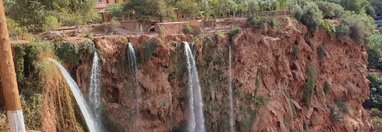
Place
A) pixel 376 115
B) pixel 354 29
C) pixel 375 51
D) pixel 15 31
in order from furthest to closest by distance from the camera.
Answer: pixel 375 51, pixel 376 115, pixel 354 29, pixel 15 31

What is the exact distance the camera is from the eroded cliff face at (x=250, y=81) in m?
23.0

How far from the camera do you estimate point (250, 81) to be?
89.5 feet

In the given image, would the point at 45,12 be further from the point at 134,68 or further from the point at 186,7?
the point at 186,7

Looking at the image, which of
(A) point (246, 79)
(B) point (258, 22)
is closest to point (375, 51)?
(B) point (258, 22)

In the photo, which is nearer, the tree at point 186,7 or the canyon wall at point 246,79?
the canyon wall at point 246,79

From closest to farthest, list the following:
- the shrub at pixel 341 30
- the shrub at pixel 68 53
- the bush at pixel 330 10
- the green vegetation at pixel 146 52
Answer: the shrub at pixel 68 53
the green vegetation at pixel 146 52
the shrub at pixel 341 30
the bush at pixel 330 10

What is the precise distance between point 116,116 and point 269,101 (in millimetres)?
9939

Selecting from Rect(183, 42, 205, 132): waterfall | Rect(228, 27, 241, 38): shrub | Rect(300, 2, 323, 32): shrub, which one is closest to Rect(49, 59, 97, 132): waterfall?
Rect(183, 42, 205, 132): waterfall

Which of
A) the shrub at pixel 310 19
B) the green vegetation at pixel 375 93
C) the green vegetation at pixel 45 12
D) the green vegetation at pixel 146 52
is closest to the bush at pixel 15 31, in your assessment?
the green vegetation at pixel 45 12

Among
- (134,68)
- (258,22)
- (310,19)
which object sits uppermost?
(258,22)

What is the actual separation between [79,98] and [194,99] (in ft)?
24.4

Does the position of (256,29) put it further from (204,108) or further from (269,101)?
(204,108)

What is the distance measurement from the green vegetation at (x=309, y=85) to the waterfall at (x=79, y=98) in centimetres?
1597

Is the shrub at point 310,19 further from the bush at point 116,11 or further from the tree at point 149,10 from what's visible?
the bush at point 116,11
